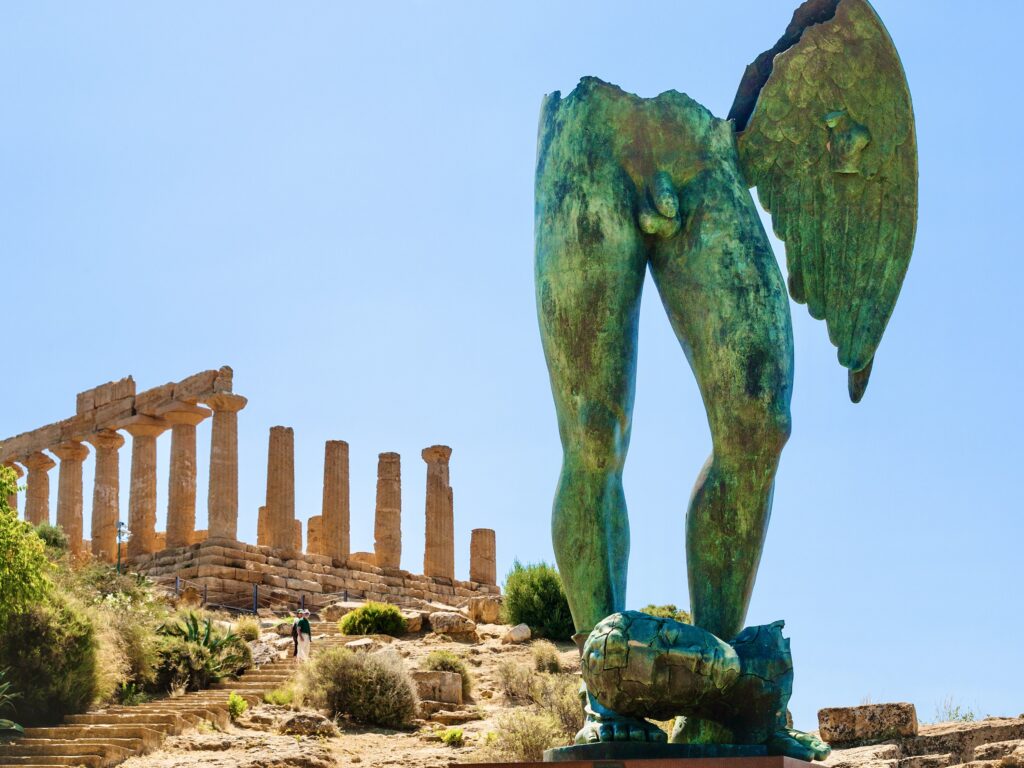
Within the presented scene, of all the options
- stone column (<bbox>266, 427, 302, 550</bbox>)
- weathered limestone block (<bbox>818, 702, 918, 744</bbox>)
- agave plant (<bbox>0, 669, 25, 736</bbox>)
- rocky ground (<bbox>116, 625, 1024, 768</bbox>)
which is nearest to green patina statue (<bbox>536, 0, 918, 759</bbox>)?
weathered limestone block (<bbox>818, 702, 918, 744</bbox>)

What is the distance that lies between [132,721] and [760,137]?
14355mm

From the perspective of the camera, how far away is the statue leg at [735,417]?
4211mm

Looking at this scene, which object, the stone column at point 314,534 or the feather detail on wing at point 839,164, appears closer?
the feather detail on wing at point 839,164

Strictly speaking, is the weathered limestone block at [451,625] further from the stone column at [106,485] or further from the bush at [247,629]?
the stone column at [106,485]

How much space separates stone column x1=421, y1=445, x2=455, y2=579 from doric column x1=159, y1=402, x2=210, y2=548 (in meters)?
7.07

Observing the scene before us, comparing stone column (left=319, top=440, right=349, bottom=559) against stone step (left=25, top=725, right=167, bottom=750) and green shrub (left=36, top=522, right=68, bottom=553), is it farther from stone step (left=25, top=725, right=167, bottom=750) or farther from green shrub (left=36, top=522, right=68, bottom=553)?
stone step (left=25, top=725, right=167, bottom=750)

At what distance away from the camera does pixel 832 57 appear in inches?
184

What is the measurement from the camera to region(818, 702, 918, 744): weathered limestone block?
27.3 ft

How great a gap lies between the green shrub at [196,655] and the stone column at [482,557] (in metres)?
21.0

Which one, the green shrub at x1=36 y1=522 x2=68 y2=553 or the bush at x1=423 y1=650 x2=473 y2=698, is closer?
the bush at x1=423 y1=650 x2=473 y2=698

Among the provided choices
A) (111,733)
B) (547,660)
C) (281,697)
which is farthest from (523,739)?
(547,660)

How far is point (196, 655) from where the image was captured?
68.9 ft

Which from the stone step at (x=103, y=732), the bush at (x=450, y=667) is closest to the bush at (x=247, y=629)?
the bush at (x=450, y=667)

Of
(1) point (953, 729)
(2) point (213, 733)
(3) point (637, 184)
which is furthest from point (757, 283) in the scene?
(2) point (213, 733)
